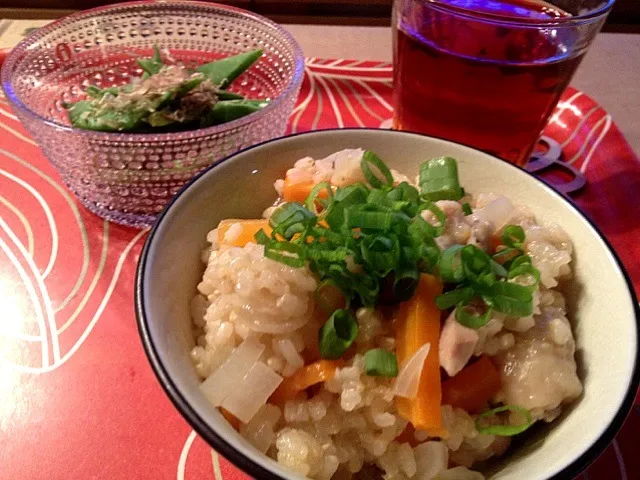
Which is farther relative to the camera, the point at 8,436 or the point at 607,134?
the point at 607,134

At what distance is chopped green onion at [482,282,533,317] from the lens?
0.77m

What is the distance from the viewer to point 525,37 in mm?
1190

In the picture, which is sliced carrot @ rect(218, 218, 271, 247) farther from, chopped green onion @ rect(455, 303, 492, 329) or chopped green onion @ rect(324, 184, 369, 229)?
chopped green onion @ rect(455, 303, 492, 329)

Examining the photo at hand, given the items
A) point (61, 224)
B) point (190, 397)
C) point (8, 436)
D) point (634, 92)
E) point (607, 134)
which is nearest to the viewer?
→ point (190, 397)

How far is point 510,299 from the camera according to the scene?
0.78 metres

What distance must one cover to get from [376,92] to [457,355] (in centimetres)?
129

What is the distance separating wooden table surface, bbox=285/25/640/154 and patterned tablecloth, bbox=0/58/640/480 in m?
0.26

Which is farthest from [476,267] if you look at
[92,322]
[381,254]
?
[92,322]

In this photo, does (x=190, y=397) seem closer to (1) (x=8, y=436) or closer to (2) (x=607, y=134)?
(1) (x=8, y=436)

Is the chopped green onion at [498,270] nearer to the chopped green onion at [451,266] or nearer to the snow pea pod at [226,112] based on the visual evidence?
the chopped green onion at [451,266]

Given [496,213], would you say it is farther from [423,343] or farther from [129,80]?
[129,80]

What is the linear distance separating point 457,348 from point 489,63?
29.4 inches

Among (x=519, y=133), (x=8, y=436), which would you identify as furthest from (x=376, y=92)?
(x=8, y=436)

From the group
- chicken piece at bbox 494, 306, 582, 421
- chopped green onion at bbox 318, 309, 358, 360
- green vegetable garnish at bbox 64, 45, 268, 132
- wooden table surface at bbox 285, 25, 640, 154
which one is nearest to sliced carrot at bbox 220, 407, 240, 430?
chopped green onion at bbox 318, 309, 358, 360
